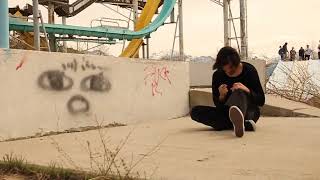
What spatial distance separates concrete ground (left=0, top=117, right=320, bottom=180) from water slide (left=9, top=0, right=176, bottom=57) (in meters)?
8.30

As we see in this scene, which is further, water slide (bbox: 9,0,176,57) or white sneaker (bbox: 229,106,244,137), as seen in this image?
water slide (bbox: 9,0,176,57)

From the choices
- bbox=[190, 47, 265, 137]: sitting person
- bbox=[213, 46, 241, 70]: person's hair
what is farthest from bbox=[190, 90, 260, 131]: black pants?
bbox=[213, 46, 241, 70]: person's hair

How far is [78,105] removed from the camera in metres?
7.55

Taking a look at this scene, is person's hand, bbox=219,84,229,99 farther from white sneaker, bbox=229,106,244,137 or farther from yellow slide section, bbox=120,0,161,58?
yellow slide section, bbox=120,0,161,58

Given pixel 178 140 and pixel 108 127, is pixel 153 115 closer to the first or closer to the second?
pixel 108 127

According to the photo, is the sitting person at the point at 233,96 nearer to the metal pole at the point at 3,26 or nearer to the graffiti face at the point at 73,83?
the graffiti face at the point at 73,83

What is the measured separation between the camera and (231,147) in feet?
17.2

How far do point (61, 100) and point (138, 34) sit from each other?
36.3 feet

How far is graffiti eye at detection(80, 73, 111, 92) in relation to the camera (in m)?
7.69

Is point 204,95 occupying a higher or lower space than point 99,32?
lower

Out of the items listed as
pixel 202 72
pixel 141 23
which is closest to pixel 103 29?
pixel 141 23

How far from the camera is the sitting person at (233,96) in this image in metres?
6.08

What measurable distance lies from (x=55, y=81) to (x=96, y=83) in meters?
0.89

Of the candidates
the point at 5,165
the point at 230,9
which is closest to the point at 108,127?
the point at 5,165
